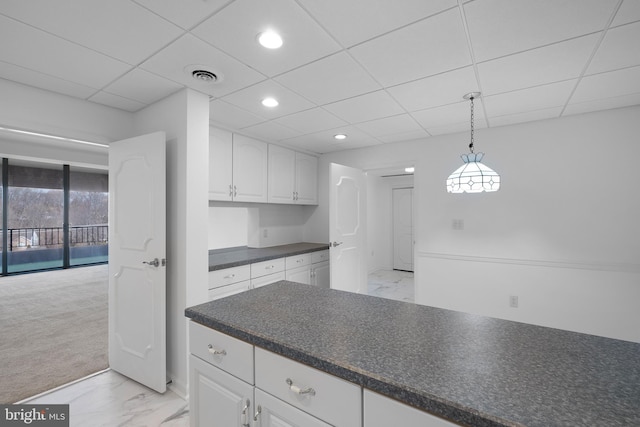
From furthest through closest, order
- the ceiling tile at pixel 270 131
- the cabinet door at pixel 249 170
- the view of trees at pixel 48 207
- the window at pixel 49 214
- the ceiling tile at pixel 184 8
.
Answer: the view of trees at pixel 48 207
the window at pixel 49 214
the cabinet door at pixel 249 170
the ceiling tile at pixel 270 131
the ceiling tile at pixel 184 8

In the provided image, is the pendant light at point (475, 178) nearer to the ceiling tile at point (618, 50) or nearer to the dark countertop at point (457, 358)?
the ceiling tile at point (618, 50)

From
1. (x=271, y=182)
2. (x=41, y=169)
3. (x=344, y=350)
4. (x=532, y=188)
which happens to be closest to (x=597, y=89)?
(x=532, y=188)

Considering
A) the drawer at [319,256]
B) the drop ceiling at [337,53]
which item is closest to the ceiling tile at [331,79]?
the drop ceiling at [337,53]

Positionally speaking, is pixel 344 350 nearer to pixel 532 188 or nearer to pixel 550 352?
pixel 550 352

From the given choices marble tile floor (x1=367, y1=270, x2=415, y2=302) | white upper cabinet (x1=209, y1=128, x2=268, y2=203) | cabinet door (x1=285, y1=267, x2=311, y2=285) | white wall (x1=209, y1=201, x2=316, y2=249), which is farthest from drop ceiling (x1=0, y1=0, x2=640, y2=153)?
marble tile floor (x1=367, y1=270, x2=415, y2=302)

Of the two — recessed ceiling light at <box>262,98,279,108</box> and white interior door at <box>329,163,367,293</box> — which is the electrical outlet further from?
recessed ceiling light at <box>262,98,279,108</box>

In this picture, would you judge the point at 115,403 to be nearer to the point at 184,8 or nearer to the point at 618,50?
the point at 184,8

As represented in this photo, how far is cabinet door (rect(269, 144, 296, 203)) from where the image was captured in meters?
3.68

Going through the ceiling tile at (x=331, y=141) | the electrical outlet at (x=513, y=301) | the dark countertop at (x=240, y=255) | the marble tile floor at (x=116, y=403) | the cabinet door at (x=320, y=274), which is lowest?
the marble tile floor at (x=116, y=403)

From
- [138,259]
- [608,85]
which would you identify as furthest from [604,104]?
[138,259]

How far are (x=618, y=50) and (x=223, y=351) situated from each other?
2696mm

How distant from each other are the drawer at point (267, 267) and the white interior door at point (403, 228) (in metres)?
4.07

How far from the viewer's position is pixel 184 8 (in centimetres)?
131
